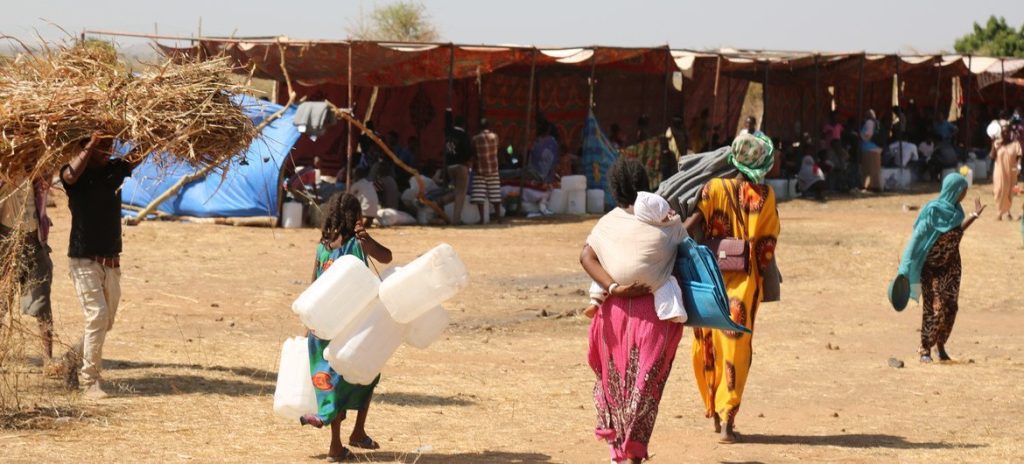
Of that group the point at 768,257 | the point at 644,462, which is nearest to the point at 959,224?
the point at 768,257

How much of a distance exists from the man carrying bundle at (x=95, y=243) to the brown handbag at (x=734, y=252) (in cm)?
307

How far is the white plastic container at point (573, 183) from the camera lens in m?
21.1

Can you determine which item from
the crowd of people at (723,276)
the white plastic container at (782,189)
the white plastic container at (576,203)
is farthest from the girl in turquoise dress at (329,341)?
the white plastic container at (782,189)

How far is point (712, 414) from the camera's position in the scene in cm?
728

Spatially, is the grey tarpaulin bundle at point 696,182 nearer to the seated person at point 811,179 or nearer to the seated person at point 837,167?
the seated person at point 811,179

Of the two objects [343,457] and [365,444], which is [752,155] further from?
[343,457]

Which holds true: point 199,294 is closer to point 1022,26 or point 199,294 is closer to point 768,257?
point 768,257

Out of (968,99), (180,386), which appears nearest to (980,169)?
(968,99)

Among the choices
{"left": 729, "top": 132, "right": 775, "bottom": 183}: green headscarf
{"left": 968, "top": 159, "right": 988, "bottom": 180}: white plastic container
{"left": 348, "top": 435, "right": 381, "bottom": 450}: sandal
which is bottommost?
{"left": 968, "top": 159, "right": 988, "bottom": 180}: white plastic container

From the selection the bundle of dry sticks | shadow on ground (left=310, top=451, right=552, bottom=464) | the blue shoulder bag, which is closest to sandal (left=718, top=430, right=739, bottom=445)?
shadow on ground (left=310, top=451, right=552, bottom=464)

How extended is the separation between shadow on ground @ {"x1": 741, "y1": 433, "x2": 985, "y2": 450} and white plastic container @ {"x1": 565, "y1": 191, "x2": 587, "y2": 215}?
Answer: 1375 centimetres

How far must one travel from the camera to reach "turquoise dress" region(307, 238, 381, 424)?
616cm

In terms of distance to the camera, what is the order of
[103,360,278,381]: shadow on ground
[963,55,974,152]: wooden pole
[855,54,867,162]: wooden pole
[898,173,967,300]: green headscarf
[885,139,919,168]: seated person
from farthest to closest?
[963,55,974,152]: wooden pole < [885,139,919,168]: seated person < [855,54,867,162]: wooden pole < [898,173,967,300]: green headscarf < [103,360,278,381]: shadow on ground

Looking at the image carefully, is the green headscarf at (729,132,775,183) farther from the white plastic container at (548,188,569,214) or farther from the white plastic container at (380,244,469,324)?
the white plastic container at (548,188,569,214)
